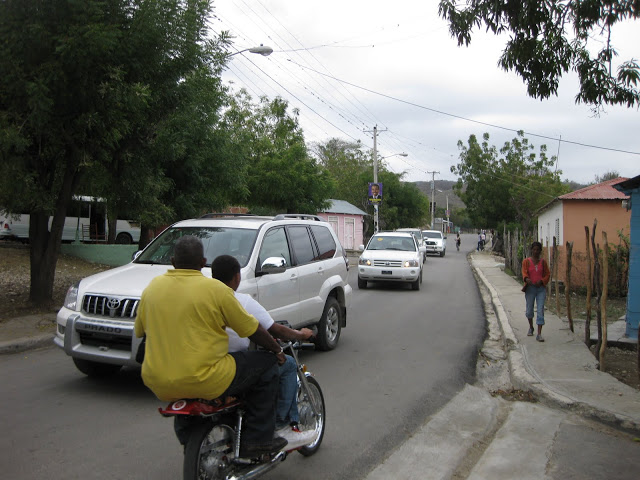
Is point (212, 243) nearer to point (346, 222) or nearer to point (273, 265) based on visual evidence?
point (273, 265)

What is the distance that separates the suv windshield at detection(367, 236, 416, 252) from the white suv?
356 inches

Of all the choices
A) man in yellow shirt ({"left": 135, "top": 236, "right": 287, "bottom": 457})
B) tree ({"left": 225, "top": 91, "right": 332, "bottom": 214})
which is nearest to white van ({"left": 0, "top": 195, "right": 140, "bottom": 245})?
tree ({"left": 225, "top": 91, "right": 332, "bottom": 214})

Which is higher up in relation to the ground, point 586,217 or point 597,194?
point 597,194

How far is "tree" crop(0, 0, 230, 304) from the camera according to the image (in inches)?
344

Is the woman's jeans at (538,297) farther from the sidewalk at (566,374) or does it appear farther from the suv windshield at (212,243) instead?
the suv windshield at (212,243)

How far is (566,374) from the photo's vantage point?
745cm

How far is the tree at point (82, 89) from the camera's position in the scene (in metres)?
8.74

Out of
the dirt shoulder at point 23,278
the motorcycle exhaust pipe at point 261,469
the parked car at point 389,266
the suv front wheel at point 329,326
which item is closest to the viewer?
the motorcycle exhaust pipe at point 261,469

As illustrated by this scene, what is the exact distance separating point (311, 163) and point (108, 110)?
19.3 m

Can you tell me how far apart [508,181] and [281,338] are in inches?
1561

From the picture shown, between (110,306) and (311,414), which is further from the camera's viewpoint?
(110,306)

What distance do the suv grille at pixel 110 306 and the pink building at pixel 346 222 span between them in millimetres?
36353

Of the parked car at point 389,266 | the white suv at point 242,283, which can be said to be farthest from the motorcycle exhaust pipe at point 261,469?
the parked car at point 389,266

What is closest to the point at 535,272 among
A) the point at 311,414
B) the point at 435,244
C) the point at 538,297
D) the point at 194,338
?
the point at 538,297
